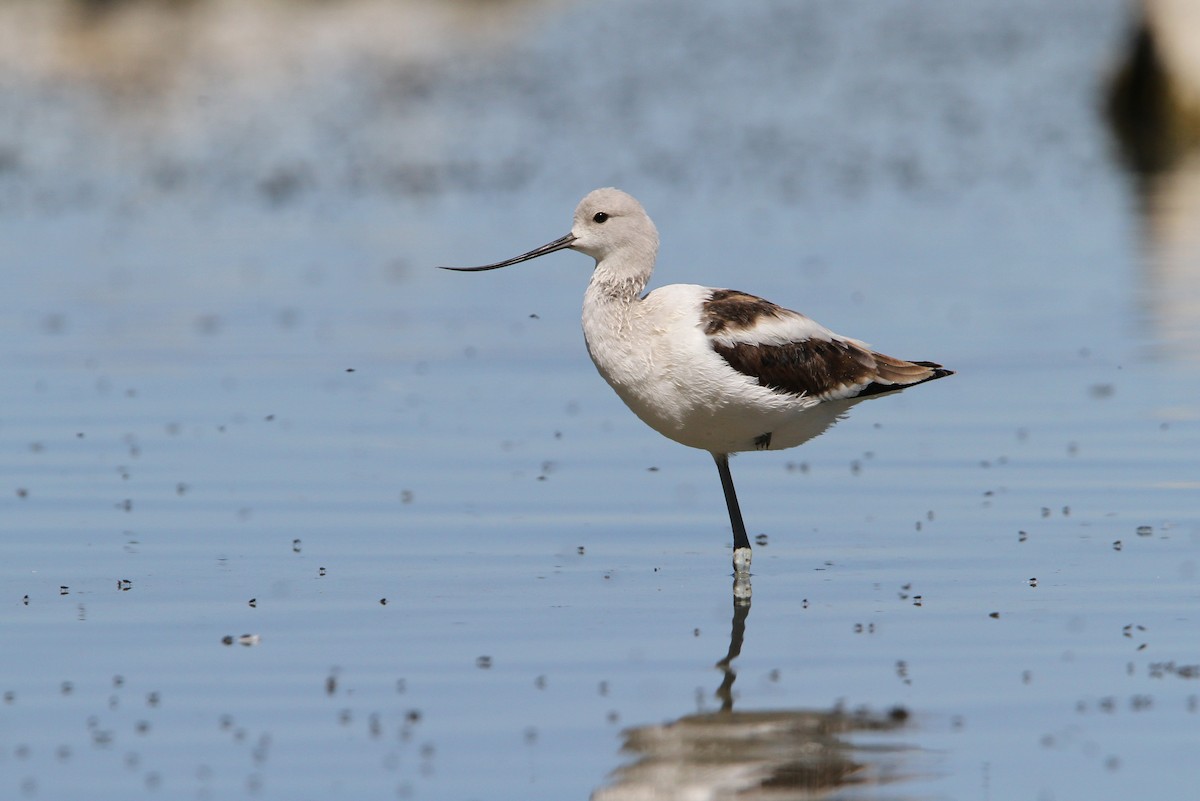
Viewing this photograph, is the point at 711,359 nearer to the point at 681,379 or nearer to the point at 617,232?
the point at 681,379

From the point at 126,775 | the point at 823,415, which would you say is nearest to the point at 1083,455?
the point at 823,415

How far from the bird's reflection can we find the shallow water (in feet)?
0.07

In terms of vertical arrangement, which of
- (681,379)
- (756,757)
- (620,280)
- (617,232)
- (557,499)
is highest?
(617,232)

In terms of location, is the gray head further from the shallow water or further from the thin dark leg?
the shallow water

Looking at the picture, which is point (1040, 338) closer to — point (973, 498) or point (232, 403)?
point (973, 498)

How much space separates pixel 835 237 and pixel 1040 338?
5234 mm

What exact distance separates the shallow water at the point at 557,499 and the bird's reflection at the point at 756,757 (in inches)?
0.8

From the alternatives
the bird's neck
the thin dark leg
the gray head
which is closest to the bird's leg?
the thin dark leg

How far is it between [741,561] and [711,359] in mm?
866

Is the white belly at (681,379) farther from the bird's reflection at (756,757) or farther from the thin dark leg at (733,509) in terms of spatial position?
the bird's reflection at (756,757)

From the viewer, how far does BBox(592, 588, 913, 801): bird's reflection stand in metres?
5.98

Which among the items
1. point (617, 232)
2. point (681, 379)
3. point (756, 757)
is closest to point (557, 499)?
point (617, 232)

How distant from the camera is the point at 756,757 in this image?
626 cm

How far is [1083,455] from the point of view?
35.1ft
